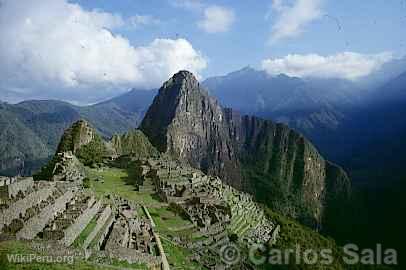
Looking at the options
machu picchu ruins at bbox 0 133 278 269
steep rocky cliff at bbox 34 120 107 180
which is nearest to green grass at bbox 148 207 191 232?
machu picchu ruins at bbox 0 133 278 269

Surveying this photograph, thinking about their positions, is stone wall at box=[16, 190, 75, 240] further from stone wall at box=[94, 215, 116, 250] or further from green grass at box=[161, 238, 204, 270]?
green grass at box=[161, 238, 204, 270]

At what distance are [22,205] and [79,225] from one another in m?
3.84

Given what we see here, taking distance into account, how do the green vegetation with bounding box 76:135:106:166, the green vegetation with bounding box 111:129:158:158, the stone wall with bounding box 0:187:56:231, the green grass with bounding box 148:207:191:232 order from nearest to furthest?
the stone wall with bounding box 0:187:56:231 < the green grass with bounding box 148:207:191:232 < the green vegetation with bounding box 76:135:106:166 < the green vegetation with bounding box 111:129:158:158

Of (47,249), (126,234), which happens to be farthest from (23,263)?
(126,234)

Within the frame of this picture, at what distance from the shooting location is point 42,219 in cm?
3067

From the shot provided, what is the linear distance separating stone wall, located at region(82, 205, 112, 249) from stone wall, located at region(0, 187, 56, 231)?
427cm

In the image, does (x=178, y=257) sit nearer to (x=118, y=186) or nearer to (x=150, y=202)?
(x=150, y=202)

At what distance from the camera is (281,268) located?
183 feet

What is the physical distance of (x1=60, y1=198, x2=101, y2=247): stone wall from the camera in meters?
27.8

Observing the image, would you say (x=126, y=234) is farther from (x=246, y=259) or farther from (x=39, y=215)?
(x=246, y=259)

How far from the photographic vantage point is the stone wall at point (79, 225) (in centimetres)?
2784

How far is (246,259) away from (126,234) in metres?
20.7

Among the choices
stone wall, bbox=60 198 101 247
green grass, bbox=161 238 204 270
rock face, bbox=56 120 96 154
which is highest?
rock face, bbox=56 120 96 154

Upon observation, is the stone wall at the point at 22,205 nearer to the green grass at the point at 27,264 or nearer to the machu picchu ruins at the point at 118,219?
the machu picchu ruins at the point at 118,219
